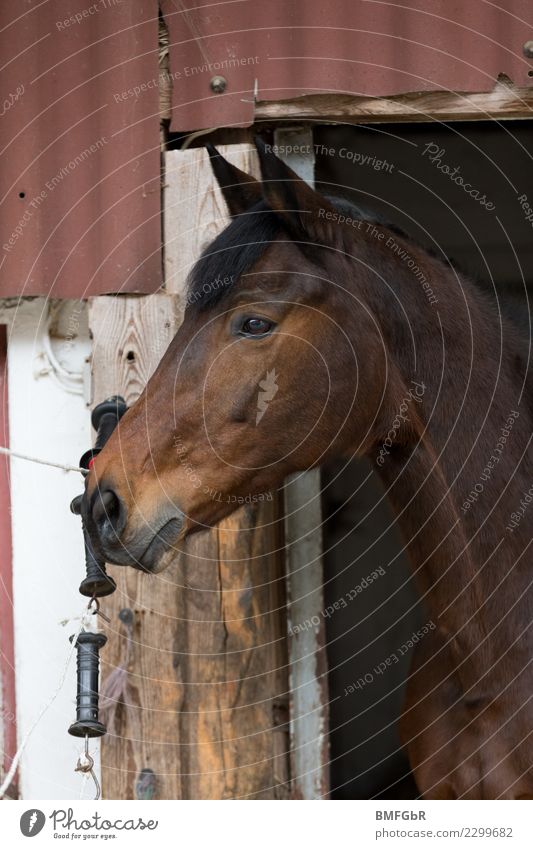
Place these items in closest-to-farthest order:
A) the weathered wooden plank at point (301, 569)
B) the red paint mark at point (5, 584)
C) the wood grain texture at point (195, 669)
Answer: the wood grain texture at point (195, 669), the weathered wooden plank at point (301, 569), the red paint mark at point (5, 584)

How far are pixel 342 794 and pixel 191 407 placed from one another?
2754mm

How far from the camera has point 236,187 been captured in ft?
8.86

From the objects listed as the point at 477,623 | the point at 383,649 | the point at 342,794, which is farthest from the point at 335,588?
the point at 477,623

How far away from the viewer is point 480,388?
103 inches

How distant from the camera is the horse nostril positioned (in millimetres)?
2406

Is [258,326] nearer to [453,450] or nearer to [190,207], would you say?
[453,450]

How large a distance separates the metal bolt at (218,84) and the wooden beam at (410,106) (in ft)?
0.38

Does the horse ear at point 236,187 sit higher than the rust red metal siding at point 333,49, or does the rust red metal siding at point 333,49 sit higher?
the rust red metal siding at point 333,49

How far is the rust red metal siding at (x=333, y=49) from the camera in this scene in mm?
3211

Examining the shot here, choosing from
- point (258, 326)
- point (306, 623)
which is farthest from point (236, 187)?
point (306, 623)

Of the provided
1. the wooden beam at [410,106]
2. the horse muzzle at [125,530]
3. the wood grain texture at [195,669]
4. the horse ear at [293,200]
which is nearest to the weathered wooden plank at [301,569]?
the wooden beam at [410,106]

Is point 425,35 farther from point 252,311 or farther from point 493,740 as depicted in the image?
point 493,740

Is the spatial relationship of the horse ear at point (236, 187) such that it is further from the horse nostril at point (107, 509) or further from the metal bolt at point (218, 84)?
the horse nostril at point (107, 509)

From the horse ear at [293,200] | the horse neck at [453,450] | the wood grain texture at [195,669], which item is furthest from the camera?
the wood grain texture at [195,669]
